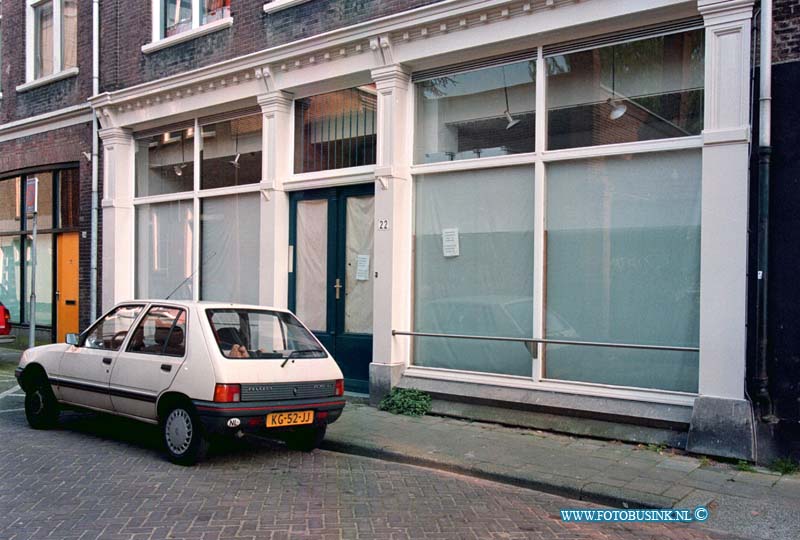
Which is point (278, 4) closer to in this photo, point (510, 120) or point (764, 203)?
point (510, 120)

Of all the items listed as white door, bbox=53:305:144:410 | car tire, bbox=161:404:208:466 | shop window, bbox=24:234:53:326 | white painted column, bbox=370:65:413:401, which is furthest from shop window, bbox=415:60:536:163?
shop window, bbox=24:234:53:326

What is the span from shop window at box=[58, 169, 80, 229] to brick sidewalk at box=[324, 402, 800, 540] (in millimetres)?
9896

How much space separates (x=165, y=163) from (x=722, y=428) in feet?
36.0

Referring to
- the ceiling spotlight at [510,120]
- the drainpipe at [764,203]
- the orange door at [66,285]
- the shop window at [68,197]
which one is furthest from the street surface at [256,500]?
the shop window at [68,197]

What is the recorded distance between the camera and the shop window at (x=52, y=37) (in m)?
15.7

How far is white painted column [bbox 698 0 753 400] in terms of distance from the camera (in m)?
7.11

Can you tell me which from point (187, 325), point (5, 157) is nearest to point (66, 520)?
point (187, 325)

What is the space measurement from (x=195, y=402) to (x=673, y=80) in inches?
235

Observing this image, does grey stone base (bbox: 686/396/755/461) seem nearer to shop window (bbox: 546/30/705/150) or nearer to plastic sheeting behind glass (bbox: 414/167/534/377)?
plastic sheeting behind glass (bbox: 414/167/534/377)

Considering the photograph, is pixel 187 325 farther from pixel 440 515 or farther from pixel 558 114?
pixel 558 114

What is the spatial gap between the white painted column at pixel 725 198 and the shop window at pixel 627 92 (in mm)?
466

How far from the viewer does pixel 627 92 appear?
830 cm

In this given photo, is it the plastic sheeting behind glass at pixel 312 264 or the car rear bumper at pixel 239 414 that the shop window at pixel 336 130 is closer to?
the plastic sheeting behind glass at pixel 312 264

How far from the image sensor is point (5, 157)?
1706 cm
